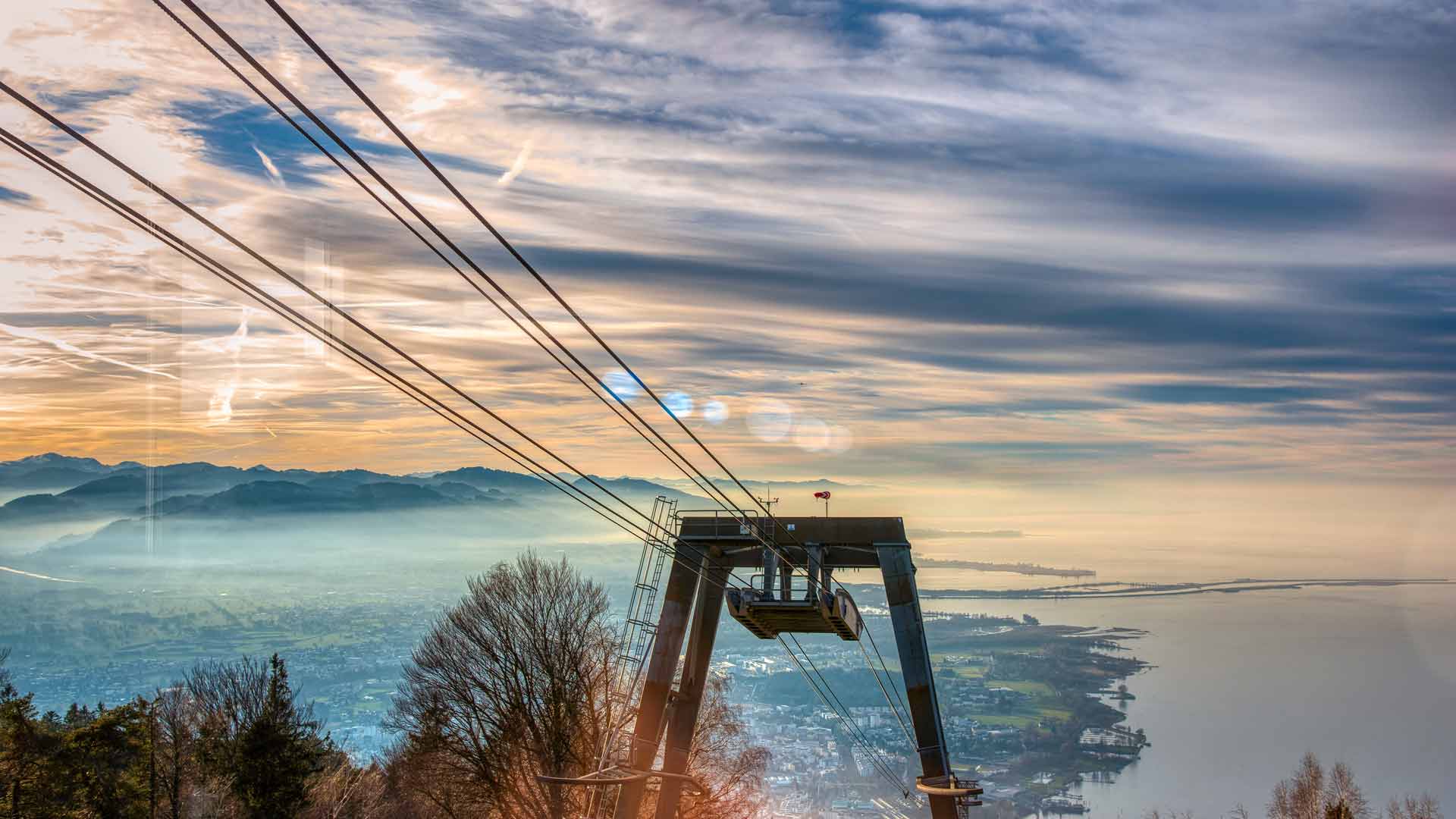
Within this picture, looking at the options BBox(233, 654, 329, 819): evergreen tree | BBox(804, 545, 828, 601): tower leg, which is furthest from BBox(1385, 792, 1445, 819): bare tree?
BBox(233, 654, 329, 819): evergreen tree

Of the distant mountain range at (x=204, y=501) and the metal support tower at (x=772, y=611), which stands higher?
the distant mountain range at (x=204, y=501)

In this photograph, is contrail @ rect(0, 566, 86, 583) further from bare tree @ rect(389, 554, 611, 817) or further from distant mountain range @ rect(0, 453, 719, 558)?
bare tree @ rect(389, 554, 611, 817)

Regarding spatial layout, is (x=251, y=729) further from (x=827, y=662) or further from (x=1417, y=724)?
(x=1417, y=724)

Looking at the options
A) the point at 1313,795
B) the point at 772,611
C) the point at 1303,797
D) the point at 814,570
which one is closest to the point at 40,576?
the point at 1303,797

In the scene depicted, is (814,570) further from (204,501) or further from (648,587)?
(204,501)

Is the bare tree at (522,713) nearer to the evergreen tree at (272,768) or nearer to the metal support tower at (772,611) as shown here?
the evergreen tree at (272,768)

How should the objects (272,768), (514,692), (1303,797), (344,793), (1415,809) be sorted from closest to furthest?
(272,768)
(514,692)
(344,793)
(1303,797)
(1415,809)

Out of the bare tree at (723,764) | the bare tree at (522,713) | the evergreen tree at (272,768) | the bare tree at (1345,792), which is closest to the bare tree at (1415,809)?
the bare tree at (1345,792)
